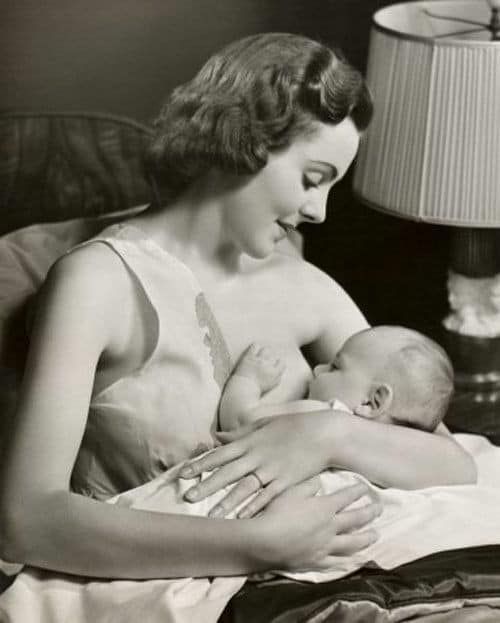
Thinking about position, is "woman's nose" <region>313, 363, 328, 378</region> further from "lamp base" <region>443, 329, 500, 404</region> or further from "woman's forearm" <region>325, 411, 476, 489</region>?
"lamp base" <region>443, 329, 500, 404</region>

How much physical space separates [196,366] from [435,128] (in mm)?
574

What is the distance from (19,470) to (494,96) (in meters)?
0.88

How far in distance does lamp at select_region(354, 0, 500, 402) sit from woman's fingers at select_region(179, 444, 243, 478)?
59cm

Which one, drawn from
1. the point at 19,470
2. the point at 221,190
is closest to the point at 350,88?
the point at 221,190

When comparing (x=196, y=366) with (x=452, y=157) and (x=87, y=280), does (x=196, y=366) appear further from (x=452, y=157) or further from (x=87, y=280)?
(x=452, y=157)

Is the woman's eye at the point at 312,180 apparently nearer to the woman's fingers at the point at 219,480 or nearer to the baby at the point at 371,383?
the baby at the point at 371,383

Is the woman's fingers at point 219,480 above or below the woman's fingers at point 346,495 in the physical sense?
above

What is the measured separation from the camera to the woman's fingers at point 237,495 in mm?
1191

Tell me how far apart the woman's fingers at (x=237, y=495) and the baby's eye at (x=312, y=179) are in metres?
0.33

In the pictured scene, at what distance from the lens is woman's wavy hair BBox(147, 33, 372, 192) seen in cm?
129

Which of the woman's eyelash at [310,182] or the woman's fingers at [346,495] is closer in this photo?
the woman's fingers at [346,495]

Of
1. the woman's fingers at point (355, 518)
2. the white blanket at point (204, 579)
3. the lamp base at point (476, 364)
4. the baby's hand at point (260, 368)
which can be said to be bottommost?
the lamp base at point (476, 364)

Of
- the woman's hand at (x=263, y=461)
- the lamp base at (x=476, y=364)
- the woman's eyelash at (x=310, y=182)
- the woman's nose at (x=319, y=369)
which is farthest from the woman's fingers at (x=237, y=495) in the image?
the lamp base at (x=476, y=364)

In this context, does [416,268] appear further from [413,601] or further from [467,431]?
[413,601]
